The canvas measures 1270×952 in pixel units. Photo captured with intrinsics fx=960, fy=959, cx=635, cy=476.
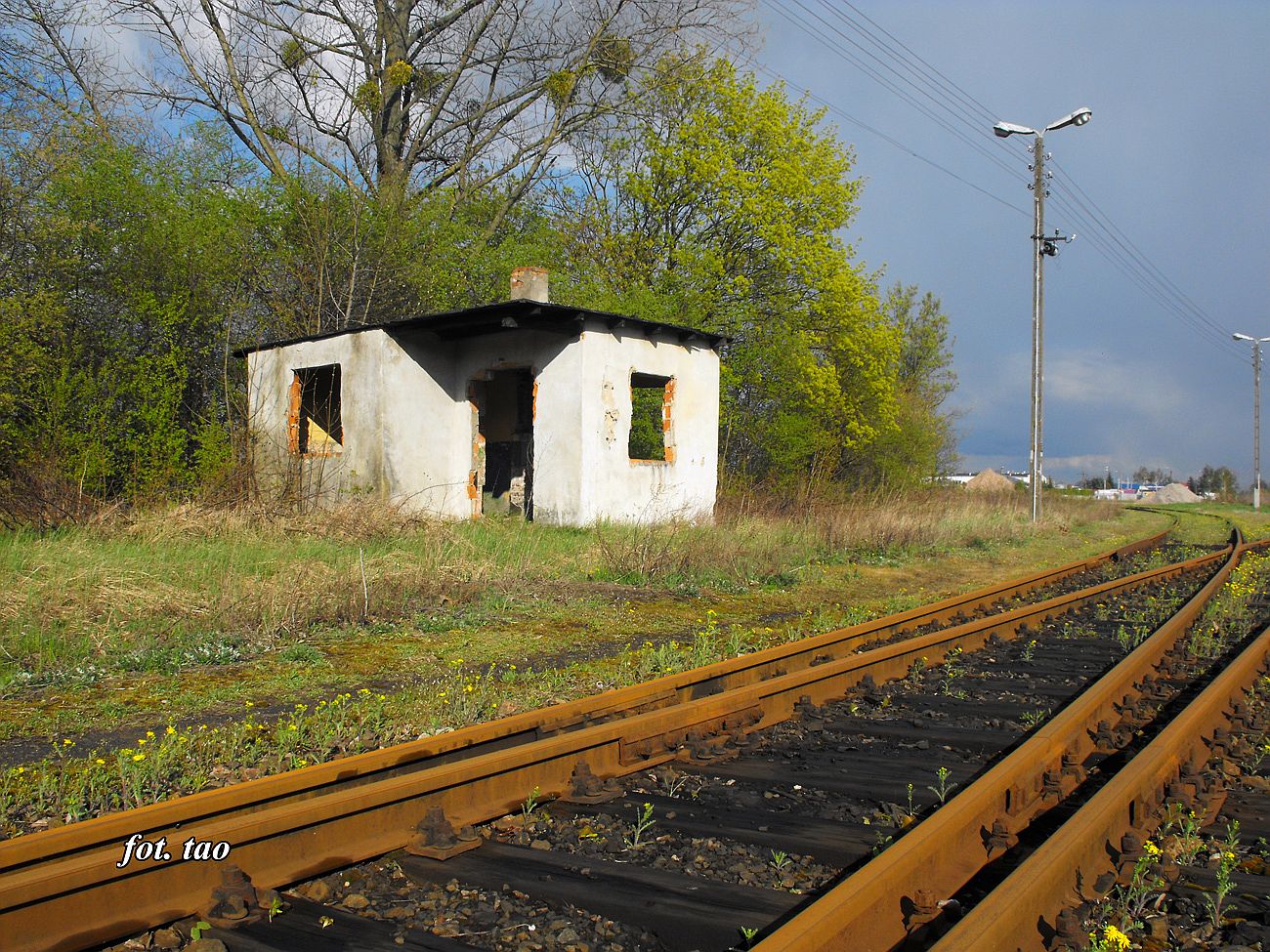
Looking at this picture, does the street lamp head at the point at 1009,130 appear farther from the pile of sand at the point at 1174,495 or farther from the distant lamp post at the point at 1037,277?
the pile of sand at the point at 1174,495

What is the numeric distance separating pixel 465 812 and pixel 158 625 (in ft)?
15.6

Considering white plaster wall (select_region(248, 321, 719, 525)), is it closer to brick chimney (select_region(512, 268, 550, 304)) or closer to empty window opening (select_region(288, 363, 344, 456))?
empty window opening (select_region(288, 363, 344, 456))

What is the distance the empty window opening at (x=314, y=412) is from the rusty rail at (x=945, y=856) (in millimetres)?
15424

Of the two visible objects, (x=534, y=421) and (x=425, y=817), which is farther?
(x=534, y=421)

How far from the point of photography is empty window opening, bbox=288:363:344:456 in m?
18.5

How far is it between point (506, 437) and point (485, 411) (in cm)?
71

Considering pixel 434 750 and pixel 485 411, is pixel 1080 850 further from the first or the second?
pixel 485 411

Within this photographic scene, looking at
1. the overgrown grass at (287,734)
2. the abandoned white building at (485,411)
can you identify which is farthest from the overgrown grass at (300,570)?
the overgrown grass at (287,734)

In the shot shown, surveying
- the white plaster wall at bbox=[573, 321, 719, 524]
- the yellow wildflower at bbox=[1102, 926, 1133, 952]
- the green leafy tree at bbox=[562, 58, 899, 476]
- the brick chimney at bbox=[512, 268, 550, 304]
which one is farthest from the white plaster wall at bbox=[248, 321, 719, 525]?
the yellow wildflower at bbox=[1102, 926, 1133, 952]

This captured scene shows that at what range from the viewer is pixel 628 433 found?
16.7 meters

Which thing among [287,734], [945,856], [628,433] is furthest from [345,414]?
[945,856]

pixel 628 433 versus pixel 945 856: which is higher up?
pixel 628 433

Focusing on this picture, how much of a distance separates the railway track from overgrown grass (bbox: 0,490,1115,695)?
3.23 meters

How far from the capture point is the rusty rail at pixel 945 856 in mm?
2377
